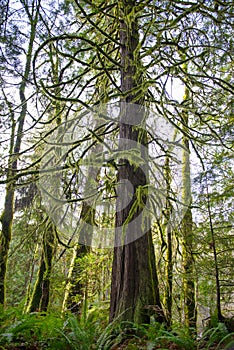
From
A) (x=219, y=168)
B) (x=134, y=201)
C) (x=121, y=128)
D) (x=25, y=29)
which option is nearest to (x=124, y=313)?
(x=134, y=201)

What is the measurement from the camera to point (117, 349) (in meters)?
2.28

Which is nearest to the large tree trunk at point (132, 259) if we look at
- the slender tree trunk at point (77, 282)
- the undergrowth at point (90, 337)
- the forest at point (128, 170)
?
the forest at point (128, 170)

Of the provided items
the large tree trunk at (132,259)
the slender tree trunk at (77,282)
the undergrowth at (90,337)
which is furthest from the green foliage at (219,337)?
the slender tree trunk at (77,282)

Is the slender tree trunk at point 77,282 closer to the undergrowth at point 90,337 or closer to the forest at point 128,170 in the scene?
the forest at point 128,170

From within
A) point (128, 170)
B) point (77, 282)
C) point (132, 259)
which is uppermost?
point (128, 170)

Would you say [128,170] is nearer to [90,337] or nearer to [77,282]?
[90,337]

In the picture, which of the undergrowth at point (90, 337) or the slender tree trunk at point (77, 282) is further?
the slender tree trunk at point (77, 282)

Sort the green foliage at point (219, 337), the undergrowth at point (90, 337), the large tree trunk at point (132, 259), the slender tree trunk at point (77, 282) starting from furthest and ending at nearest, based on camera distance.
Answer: the slender tree trunk at point (77, 282) → the large tree trunk at point (132, 259) → the undergrowth at point (90, 337) → the green foliage at point (219, 337)

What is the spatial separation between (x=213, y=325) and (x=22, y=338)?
5.48 feet

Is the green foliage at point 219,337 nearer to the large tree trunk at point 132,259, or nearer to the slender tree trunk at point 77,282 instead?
the large tree trunk at point 132,259

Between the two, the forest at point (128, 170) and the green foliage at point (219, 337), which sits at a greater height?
the forest at point (128, 170)

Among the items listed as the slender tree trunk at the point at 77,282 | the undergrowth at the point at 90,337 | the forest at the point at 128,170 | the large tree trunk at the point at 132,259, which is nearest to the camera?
the undergrowth at the point at 90,337

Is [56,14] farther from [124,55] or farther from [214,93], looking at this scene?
[214,93]

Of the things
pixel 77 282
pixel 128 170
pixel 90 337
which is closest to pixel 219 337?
pixel 90 337
